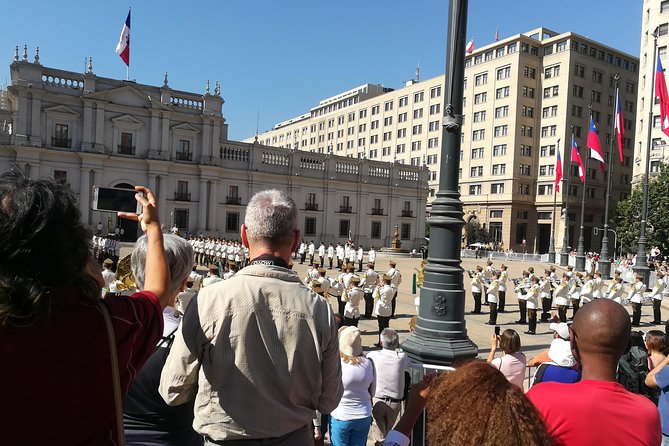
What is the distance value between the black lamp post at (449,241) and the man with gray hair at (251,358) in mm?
4153

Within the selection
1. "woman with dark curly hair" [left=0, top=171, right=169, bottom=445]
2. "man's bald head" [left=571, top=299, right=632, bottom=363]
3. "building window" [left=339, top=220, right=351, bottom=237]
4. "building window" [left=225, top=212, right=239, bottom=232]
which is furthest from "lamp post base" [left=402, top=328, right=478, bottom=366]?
"building window" [left=339, top=220, right=351, bottom=237]

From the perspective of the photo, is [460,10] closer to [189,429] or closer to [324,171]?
[189,429]

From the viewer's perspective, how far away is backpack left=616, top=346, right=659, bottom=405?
442 centimetres

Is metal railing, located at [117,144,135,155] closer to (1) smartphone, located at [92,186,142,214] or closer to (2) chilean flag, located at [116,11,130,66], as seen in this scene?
(2) chilean flag, located at [116,11,130,66]

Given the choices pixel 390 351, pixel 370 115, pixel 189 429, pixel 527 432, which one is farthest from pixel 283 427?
pixel 370 115

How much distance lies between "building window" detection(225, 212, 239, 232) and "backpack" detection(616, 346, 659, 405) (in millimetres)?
41072

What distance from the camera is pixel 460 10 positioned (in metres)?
6.13

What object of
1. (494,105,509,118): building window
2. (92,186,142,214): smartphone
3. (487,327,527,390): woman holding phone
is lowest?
(487,327,527,390): woman holding phone

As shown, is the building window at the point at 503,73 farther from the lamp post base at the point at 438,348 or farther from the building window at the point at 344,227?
the lamp post base at the point at 438,348

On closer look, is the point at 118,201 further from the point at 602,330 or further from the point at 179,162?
the point at 179,162

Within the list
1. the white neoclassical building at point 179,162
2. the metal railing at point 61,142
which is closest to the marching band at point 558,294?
the white neoclassical building at point 179,162

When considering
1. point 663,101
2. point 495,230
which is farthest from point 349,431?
point 495,230

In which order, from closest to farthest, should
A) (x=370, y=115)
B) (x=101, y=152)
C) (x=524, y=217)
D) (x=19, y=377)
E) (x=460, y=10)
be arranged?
(x=19, y=377), (x=460, y=10), (x=101, y=152), (x=524, y=217), (x=370, y=115)

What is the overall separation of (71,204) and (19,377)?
573mm
